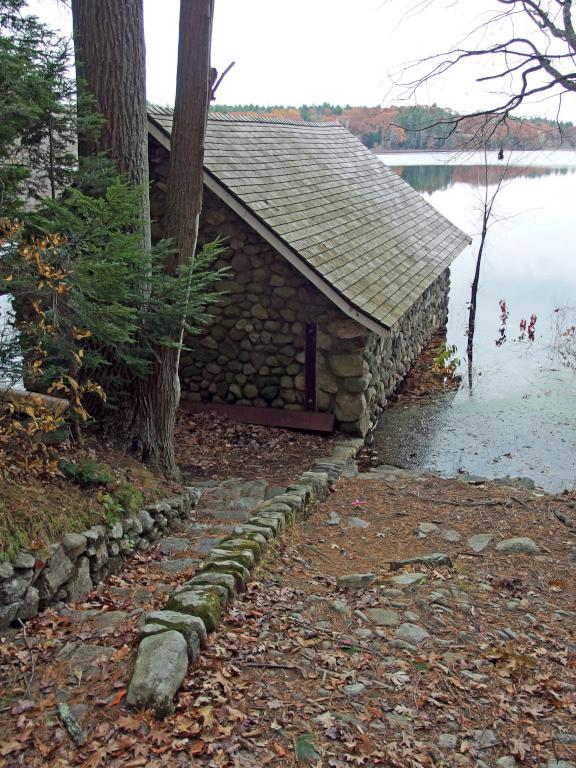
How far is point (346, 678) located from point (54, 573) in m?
1.89

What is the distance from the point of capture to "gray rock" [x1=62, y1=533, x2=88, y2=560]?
4.27m

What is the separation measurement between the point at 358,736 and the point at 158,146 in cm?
835

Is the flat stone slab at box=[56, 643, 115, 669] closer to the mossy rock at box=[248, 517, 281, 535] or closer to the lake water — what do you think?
the mossy rock at box=[248, 517, 281, 535]

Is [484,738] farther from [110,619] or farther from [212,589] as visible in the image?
[110,619]

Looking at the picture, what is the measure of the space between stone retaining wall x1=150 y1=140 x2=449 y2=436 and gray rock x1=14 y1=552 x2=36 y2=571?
6.25 metres

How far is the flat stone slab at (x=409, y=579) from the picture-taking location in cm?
471

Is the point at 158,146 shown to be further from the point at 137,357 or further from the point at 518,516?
the point at 518,516

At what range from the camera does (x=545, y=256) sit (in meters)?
33.9

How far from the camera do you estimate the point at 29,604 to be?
12.7 feet

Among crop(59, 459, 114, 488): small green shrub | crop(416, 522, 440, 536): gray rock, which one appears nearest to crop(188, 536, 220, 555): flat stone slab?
crop(59, 459, 114, 488): small green shrub

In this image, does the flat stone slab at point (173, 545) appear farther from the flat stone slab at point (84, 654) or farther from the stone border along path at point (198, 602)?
the flat stone slab at point (84, 654)

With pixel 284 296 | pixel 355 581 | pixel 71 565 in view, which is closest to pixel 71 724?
pixel 71 565

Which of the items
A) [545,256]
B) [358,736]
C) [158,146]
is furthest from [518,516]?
[545,256]

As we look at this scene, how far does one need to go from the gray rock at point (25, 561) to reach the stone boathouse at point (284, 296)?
20.0ft
